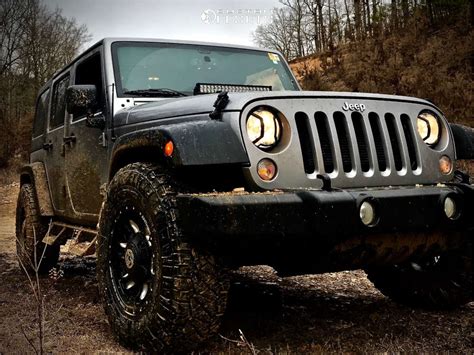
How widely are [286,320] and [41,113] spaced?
3560mm

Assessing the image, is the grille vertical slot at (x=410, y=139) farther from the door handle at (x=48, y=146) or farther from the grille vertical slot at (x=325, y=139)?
the door handle at (x=48, y=146)

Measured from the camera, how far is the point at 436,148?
2.99 meters

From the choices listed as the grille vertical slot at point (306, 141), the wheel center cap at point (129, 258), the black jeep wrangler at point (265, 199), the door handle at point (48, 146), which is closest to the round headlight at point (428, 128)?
the black jeep wrangler at point (265, 199)

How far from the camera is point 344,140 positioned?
2.69 m

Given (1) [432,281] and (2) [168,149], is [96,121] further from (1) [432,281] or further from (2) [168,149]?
(1) [432,281]

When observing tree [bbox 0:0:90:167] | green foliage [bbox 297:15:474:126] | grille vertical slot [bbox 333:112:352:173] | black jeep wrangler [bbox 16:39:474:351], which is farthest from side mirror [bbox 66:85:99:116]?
tree [bbox 0:0:90:167]

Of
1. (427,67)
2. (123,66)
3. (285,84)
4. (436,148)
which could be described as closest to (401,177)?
(436,148)

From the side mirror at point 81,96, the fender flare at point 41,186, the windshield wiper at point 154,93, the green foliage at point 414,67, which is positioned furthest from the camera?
the green foliage at point 414,67

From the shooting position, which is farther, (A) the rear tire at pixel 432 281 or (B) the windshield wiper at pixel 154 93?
(B) the windshield wiper at pixel 154 93

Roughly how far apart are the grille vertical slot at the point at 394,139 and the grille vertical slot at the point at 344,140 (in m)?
0.30

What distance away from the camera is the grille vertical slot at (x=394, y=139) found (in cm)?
283

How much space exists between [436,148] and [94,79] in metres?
2.55

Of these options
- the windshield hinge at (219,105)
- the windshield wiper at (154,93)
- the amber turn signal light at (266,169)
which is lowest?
the amber turn signal light at (266,169)

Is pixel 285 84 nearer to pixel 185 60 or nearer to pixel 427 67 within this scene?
pixel 185 60
